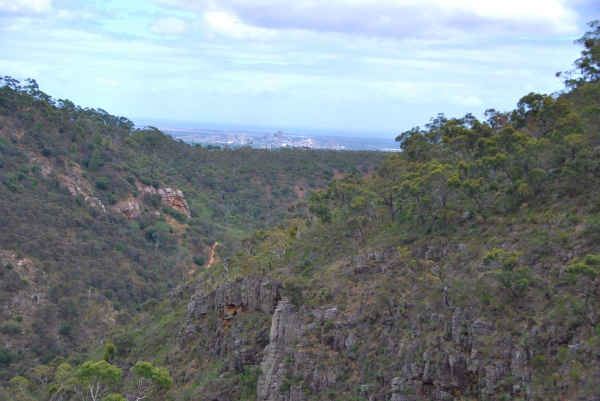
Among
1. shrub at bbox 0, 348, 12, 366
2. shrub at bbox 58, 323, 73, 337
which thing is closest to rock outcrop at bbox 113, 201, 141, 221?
shrub at bbox 58, 323, 73, 337

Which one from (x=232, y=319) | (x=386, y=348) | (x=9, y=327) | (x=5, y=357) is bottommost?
(x=5, y=357)

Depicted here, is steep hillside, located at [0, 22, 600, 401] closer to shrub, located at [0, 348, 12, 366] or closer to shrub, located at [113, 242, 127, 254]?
shrub, located at [0, 348, 12, 366]

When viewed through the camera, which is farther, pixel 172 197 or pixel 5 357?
pixel 172 197

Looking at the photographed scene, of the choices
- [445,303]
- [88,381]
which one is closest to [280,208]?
[88,381]

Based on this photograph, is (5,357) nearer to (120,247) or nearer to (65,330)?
(65,330)

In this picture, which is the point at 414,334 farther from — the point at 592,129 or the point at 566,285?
the point at 592,129

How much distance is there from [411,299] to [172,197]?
47088 mm

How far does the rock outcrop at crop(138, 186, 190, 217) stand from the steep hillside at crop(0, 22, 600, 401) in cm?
2344

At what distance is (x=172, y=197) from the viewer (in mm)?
65125

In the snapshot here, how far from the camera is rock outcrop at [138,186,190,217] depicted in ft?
210

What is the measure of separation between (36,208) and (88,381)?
90.2 ft

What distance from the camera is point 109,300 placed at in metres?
45.7

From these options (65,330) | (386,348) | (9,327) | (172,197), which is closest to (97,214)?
(172,197)

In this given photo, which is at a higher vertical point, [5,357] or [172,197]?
[172,197]
